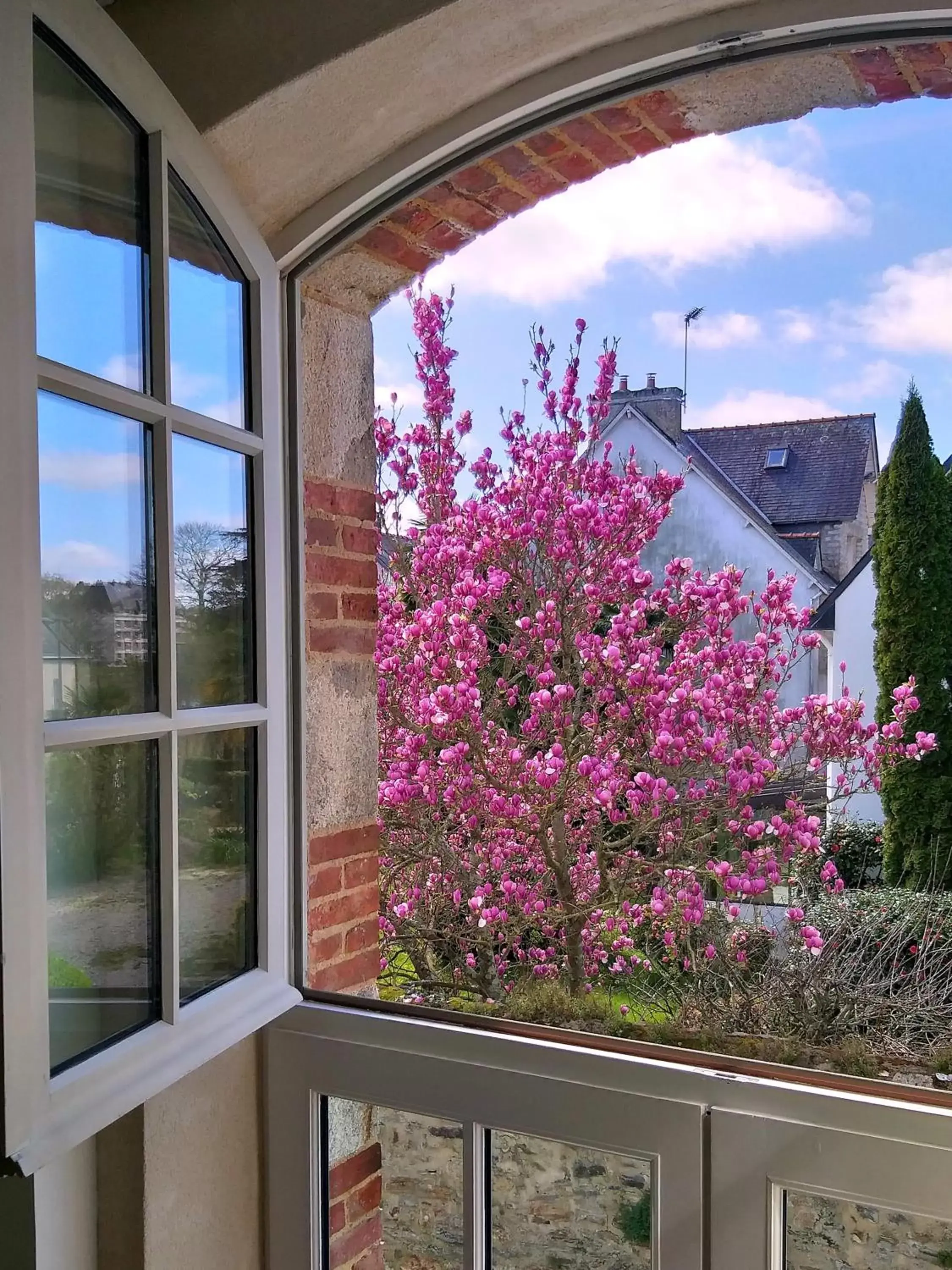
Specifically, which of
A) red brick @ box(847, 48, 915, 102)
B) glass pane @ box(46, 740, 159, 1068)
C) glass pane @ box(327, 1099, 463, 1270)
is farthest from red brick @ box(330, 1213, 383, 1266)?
red brick @ box(847, 48, 915, 102)

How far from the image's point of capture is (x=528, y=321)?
6.76ft

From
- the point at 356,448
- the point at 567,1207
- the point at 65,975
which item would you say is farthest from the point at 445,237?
Result: the point at 567,1207

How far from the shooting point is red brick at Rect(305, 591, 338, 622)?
6.91ft

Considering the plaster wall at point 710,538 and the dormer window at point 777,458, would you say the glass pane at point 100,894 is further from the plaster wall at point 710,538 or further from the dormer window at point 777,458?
the dormer window at point 777,458

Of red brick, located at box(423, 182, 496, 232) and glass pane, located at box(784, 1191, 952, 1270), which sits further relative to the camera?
red brick, located at box(423, 182, 496, 232)

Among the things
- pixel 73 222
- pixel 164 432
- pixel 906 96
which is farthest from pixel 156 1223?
pixel 906 96

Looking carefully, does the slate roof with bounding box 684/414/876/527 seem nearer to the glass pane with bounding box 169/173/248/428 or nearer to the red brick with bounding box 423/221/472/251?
the red brick with bounding box 423/221/472/251

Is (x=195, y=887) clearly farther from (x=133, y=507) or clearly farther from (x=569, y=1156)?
(x=569, y=1156)

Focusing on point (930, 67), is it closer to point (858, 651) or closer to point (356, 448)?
point (858, 651)

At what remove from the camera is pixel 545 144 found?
6.29 ft

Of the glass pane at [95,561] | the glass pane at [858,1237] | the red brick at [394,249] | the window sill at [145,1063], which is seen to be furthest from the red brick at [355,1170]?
the red brick at [394,249]

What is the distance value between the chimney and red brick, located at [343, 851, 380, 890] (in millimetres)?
1104

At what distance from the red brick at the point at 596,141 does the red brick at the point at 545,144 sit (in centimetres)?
2

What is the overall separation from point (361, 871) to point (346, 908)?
90mm
